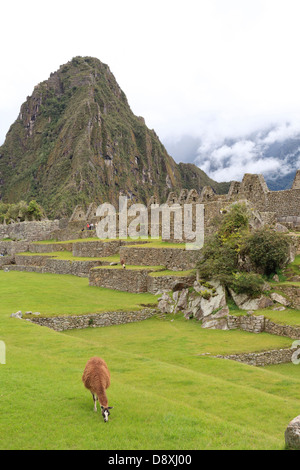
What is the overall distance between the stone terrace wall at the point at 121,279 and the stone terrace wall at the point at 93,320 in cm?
378

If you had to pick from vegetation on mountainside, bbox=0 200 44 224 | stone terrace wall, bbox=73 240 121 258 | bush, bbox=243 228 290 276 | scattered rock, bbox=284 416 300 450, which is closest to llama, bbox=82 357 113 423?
scattered rock, bbox=284 416 300 450

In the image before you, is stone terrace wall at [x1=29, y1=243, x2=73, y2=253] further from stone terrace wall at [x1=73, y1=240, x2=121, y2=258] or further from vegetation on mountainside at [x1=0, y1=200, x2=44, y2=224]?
vegetation on mountainside at [x1=0, y1=200, x2=44, y2=224]

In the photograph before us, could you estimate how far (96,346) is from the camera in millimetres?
11781

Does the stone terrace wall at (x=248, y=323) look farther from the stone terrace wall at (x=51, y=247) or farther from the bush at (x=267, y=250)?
the stone terrace wall at (x=51, y=247)

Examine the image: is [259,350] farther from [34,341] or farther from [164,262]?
[164,262]

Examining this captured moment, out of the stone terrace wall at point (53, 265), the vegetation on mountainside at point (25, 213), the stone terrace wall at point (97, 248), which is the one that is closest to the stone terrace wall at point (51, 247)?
the stone terrace wall at point (53, 265)

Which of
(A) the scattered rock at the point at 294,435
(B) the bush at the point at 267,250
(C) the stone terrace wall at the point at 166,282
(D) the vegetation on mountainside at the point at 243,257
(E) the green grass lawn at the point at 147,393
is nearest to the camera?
(A) the scattered rock at the point at 294,435

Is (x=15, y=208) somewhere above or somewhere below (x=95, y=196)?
below

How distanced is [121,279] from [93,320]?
6524 mm

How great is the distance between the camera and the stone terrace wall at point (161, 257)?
70.2 feet

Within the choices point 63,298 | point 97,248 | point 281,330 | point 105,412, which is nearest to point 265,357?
point 281,330

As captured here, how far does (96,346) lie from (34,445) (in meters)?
6.35
